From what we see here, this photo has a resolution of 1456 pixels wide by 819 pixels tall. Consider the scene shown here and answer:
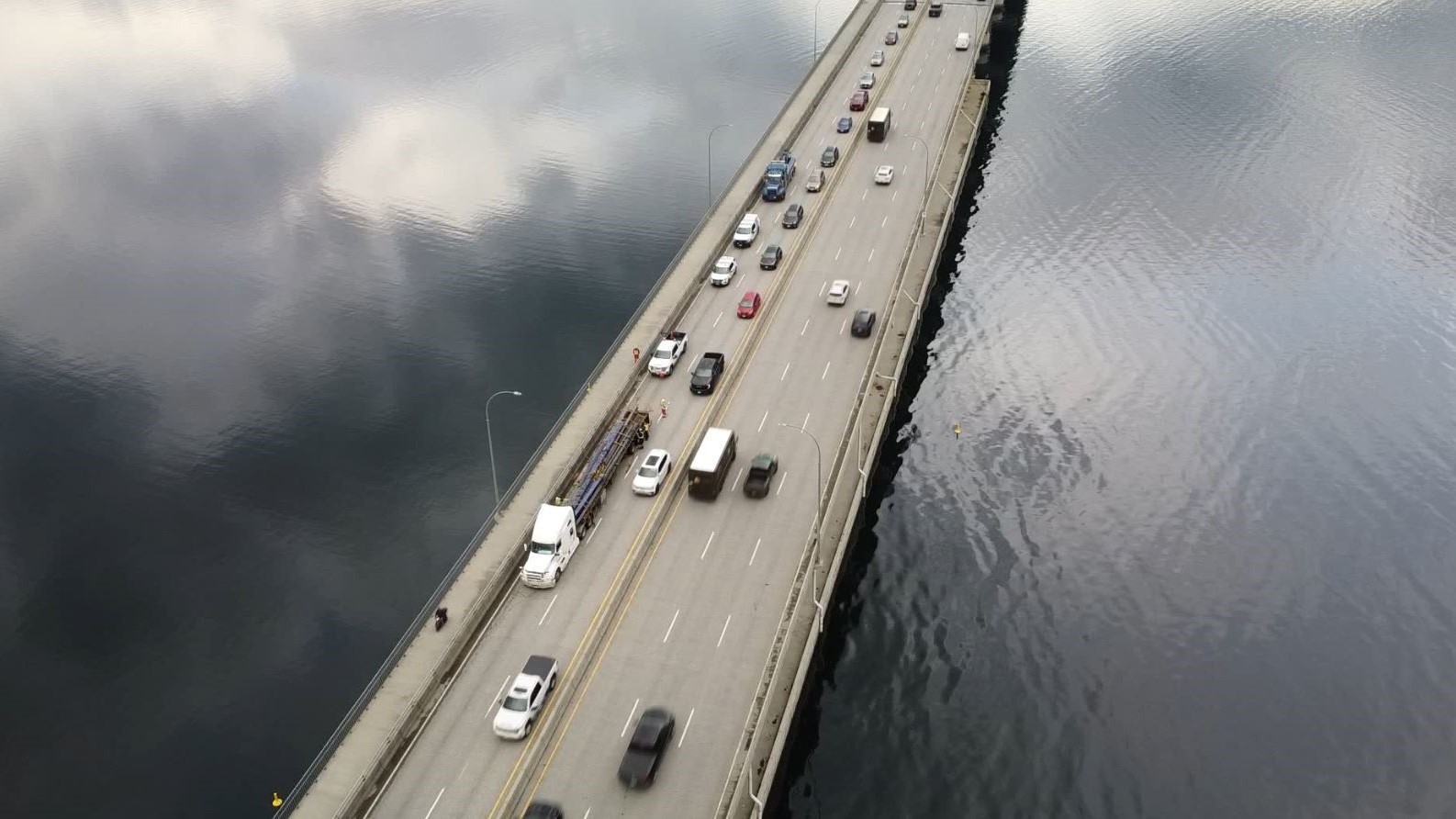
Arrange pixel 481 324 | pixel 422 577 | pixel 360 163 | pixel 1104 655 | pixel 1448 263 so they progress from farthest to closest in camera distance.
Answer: pixel 360 163, pixel 1448 263, pixel 481 324, pixel 422 577, pixel 1104 655

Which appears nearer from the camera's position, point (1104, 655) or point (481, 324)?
point (1104, 655)

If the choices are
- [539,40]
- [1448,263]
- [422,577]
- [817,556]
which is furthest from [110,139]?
[1448,263]

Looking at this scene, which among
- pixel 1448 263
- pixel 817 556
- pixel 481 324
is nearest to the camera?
pixel 817 556

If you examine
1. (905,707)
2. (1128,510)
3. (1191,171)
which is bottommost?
(905,707)

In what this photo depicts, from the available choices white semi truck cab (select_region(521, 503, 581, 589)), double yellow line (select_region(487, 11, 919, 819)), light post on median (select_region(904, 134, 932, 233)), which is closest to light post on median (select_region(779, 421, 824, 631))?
double yellow line (select_region(487, 11, 919, 819))

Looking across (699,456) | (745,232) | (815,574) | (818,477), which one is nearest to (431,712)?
(815,574)

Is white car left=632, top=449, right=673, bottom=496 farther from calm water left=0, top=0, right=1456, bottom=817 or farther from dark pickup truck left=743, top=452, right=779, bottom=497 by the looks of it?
calm water left=0, top=0, right=1456, bottom=817

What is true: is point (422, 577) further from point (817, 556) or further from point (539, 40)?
point (539, 40)
